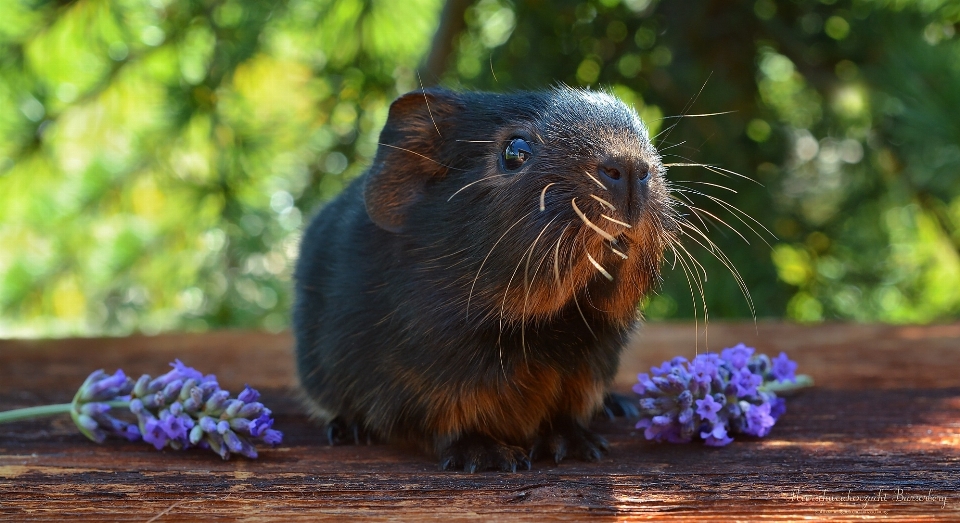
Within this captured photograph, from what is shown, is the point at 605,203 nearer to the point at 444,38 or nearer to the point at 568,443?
the point at 568,443

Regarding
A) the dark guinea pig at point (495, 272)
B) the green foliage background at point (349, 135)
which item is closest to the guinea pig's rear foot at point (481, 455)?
the dark guinea pig at point (495, 272)

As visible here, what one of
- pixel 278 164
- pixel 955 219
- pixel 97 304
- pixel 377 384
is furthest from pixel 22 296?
pixel 955 219

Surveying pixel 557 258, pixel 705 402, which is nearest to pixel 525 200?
pixel 557 258

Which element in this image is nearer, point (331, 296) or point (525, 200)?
point (525, 200)

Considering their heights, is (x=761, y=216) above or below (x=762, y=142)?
below

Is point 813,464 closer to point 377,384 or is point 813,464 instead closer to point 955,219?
point 377,384

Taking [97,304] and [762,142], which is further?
[97,304]

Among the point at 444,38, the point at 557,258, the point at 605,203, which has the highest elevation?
the point at 444,38
